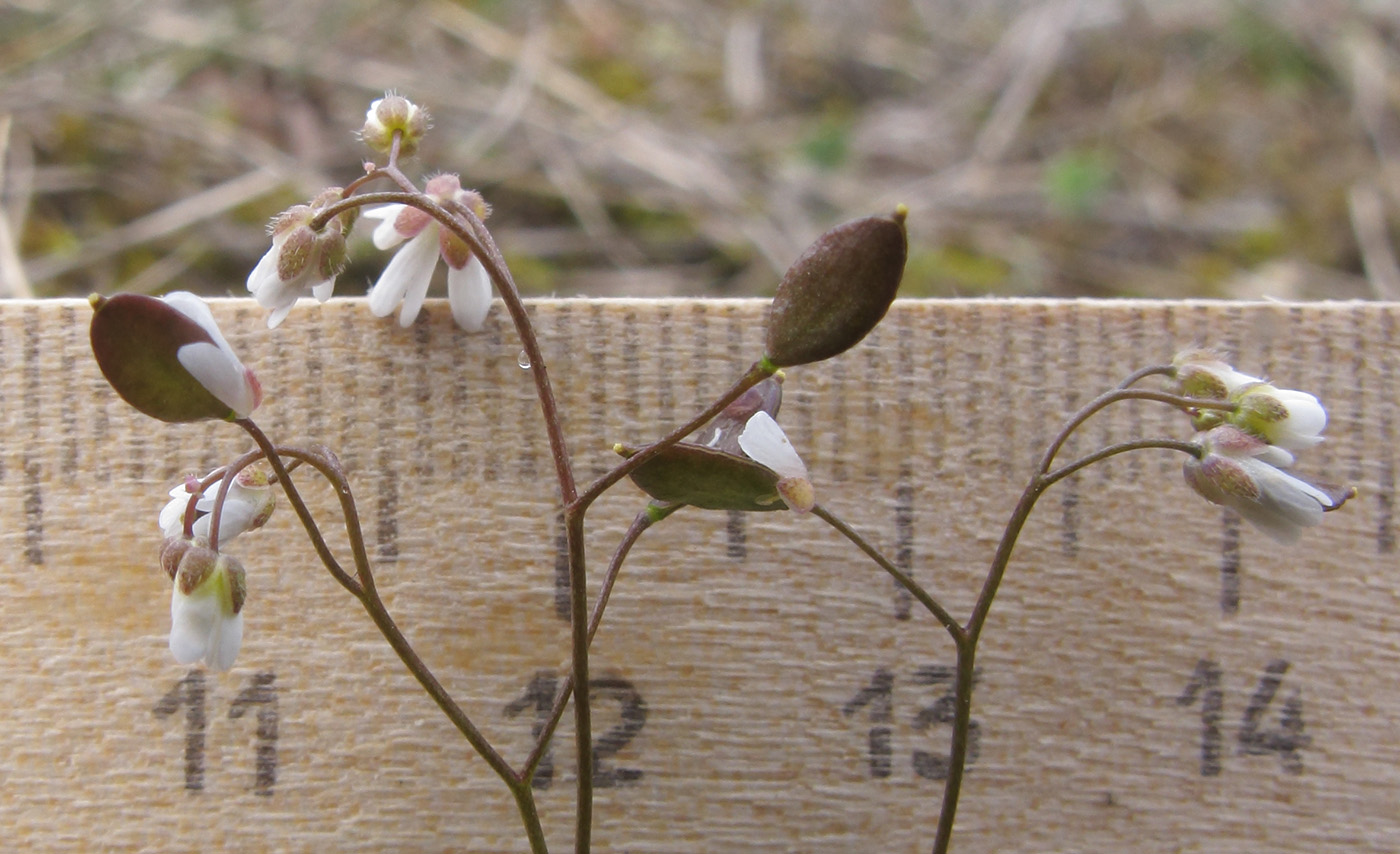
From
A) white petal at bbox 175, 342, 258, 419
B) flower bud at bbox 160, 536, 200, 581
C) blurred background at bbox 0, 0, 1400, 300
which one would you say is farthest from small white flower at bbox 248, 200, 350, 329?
blurred background at bbox 0, 0, 1400, 300

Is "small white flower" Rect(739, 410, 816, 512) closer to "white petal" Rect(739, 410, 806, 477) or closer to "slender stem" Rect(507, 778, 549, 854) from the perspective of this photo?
"white petal" Rect(739, 410, 806, 477)

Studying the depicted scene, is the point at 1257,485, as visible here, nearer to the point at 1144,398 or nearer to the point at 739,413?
the point at 1144,398

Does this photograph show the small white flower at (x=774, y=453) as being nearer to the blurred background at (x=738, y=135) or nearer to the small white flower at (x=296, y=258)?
the small white flower at (x=296, y=258)

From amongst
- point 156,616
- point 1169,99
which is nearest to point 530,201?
point 156,616

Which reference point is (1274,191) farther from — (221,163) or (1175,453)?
(221,163)

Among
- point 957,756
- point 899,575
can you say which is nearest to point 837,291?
point 899,575

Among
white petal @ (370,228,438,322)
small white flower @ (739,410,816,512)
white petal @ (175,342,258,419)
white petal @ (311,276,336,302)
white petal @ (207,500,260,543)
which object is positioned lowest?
white petal @ (207,500,260,543)
